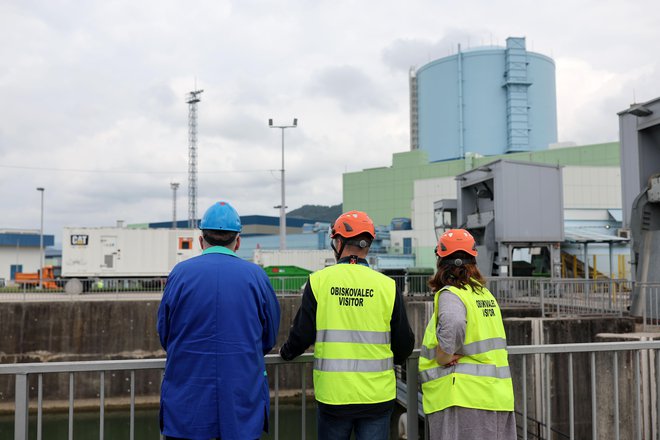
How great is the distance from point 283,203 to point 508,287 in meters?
21.1

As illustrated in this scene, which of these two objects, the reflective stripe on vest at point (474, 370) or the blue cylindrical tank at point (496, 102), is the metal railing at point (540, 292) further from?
the blue cylindrical tank at point (496, 102)

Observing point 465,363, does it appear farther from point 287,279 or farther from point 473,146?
point 473,146

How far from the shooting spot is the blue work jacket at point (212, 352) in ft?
9.96

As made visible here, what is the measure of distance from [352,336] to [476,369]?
824mm

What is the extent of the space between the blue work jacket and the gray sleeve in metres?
1.13

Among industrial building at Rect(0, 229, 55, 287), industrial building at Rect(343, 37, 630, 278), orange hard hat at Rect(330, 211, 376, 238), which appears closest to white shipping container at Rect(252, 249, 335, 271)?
industrial building at Rect(343, 37, 630, 278)

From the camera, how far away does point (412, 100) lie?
91.6 meters

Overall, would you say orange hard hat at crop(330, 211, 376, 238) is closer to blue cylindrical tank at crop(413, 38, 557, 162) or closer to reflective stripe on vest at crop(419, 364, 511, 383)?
reflective stripe on vest at crop(419, 364, 511, 383)

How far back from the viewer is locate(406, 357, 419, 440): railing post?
13.5 ft

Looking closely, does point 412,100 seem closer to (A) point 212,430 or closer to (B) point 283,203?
(B) point 283,203

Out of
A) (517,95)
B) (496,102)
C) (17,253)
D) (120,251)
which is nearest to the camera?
(120,251)

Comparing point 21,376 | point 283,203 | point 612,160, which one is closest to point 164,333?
point 21,376

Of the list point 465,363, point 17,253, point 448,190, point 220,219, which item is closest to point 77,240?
point 17,253

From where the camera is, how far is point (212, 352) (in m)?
3.06
